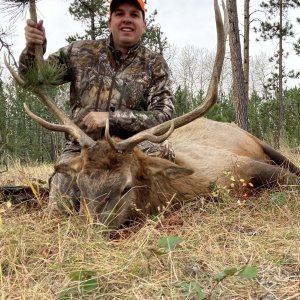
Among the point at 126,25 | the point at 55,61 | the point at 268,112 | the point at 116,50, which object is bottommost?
the point at 268,112

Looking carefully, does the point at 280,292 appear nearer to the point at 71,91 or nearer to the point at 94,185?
the point at 94,185

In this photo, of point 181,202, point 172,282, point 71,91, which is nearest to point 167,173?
point 181,202

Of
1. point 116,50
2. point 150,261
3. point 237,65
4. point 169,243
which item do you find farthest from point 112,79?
point 237,65

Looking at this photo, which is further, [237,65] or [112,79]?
[237,65]

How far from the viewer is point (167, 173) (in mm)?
4668

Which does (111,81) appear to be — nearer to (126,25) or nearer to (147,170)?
(126,25)

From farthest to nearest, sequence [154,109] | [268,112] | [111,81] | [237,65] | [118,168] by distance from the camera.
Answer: [268,112] → [237,65] → [111,81] → [154,109] → [118,168]

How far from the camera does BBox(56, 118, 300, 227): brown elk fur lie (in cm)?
411

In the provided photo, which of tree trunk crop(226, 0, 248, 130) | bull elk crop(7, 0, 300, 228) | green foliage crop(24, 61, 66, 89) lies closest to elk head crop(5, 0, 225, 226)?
bull elk crop(7, 0, 300, 228)

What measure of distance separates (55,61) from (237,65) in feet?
27.3

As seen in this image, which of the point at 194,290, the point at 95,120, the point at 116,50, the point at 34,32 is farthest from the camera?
the point at 116,50

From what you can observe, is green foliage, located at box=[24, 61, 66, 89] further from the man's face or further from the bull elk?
the man's face

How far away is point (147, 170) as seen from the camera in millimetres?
4621

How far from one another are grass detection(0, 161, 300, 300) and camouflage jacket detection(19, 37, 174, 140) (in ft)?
6.23
